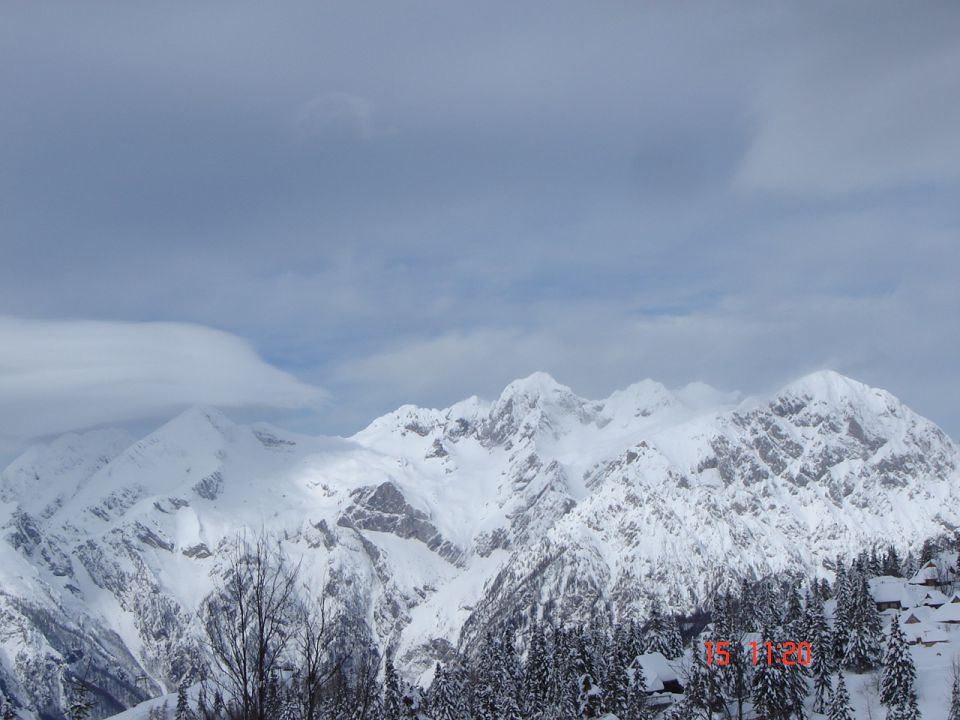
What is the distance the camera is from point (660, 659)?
9688 centimetres

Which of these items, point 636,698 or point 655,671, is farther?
point 655,671

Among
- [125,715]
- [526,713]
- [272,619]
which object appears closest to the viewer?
[272,619]

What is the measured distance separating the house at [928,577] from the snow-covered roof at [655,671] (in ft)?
172

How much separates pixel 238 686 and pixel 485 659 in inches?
3210

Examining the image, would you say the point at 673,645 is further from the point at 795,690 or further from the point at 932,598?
the point at 932,598

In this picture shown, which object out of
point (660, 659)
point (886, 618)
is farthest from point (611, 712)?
point (886, 618)

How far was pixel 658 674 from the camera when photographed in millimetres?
93875

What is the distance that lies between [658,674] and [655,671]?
0.43 m

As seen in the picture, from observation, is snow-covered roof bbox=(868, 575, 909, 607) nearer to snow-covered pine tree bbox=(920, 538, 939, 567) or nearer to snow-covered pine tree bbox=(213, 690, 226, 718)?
snow-covered pine tree bbox=(920, 538, 939, 567)

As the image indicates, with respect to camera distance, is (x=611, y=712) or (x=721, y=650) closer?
(x=721, y=650)

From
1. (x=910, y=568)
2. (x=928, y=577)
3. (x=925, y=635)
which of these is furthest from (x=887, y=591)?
(x=910, y=568)

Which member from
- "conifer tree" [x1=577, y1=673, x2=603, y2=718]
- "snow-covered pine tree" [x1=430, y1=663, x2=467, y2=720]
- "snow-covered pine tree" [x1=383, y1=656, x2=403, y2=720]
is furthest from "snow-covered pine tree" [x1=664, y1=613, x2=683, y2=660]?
"snow-covered pine tree" [x1=383, y1=656, x2=403, y2=720]

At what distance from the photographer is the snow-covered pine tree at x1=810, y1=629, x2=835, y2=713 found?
81.3 m

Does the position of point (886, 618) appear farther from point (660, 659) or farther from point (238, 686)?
point (238, 686)
